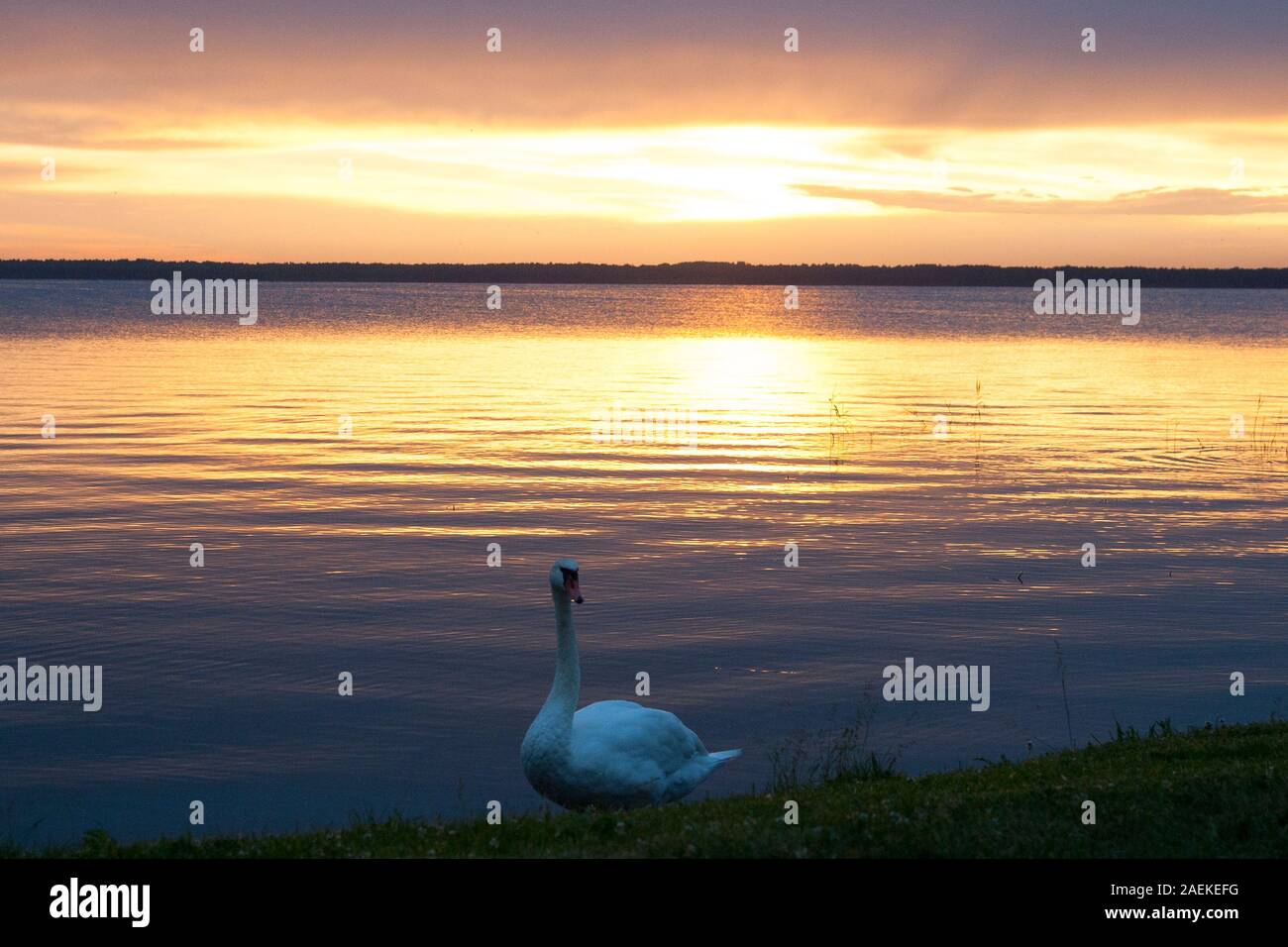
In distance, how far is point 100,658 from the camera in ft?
58.5

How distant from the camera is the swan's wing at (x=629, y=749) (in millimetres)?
11656

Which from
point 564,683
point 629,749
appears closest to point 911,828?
point 629,749

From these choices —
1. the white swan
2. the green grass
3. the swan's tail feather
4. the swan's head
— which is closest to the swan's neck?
the white swan

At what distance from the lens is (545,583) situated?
22.0 meters

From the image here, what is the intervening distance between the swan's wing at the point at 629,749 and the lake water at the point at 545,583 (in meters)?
1.75

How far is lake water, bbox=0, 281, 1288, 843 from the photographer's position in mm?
15109

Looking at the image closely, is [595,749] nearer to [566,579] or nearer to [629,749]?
[629,749]

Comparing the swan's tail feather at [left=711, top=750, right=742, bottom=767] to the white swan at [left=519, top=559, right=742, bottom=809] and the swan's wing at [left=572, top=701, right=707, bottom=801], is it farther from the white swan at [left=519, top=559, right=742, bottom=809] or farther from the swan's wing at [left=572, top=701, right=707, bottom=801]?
the swan's wing at [left=572, top=701, right=707, bottom=801]

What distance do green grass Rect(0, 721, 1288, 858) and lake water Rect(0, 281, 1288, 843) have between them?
9.97 ft

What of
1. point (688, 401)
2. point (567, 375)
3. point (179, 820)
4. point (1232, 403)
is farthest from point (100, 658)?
point (567, 375)

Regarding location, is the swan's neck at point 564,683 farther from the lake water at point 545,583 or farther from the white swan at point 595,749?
the lake water at point 545,583

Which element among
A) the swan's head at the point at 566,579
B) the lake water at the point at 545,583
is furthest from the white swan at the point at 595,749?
the lake water at the point at 545,583

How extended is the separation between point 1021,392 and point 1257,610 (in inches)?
1485
